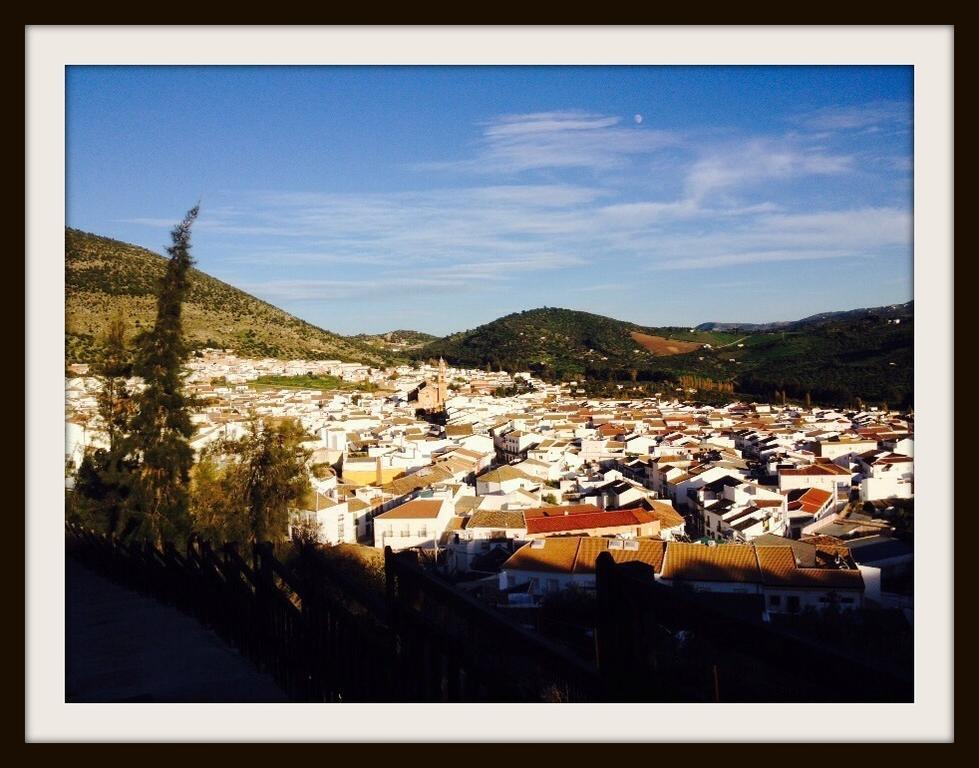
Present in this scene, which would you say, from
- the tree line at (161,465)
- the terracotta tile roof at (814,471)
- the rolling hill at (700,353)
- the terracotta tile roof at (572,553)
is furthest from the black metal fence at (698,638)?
the rolling hill at (700,353)

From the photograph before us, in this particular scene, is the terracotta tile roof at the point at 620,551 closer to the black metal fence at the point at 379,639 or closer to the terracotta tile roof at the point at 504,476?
the black metal fence at the point at 379,639

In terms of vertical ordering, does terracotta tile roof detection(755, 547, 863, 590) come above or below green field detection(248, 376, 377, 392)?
below

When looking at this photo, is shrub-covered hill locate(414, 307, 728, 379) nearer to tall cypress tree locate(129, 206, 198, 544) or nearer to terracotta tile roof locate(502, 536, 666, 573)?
terracotta tile roof locate(502, 536, 666, 573)

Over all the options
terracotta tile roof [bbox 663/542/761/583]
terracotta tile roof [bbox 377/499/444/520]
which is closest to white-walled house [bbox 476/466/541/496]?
terracotta tile roof [bbox 377/499/444/520]

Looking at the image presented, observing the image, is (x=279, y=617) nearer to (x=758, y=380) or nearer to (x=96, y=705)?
(x=96, y=705)
